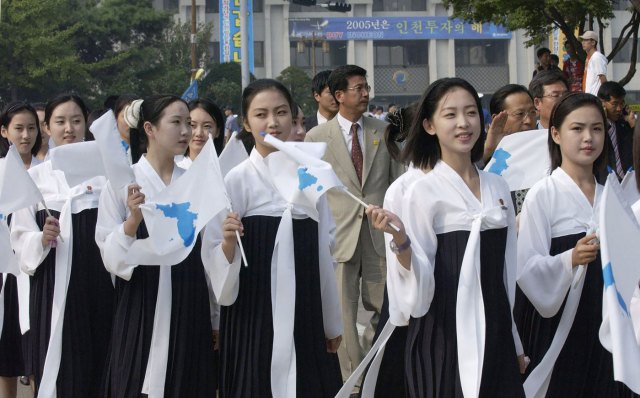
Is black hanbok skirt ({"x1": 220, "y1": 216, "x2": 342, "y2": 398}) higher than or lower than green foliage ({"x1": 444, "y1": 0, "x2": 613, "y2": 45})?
lower

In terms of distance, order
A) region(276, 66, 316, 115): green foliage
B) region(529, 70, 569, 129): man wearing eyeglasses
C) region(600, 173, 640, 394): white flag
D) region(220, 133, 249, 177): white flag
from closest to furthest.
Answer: region(600, 173, 640, 394): white flag < region(220, 133, 249, 177): white flag < region(529, 70, 569, 129): man wearing eyeglasses < region(276, 66, 316, 115): green foliage

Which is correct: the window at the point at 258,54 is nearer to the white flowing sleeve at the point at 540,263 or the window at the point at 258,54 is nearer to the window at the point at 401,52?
the window at the point at 401,52

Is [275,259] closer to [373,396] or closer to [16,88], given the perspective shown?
[373,396]

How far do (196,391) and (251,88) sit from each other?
1423mm

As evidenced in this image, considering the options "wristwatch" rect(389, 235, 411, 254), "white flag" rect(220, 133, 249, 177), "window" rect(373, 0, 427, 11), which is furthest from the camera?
"window" rect(373, 0, 427, 11)

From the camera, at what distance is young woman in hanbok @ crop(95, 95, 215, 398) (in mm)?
5191

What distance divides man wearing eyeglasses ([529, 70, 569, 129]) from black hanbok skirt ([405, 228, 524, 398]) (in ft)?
7.37

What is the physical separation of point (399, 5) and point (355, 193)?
2077 inches

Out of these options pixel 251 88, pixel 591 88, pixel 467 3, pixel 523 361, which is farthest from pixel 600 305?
pixel 467 3

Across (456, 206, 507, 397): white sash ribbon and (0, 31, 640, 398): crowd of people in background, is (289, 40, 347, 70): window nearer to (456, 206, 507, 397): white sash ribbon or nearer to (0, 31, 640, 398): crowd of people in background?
(0, 31, 640, 398): crowd of people in background

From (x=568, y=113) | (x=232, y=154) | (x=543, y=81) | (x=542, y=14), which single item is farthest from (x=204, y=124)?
(x=542, y=14)

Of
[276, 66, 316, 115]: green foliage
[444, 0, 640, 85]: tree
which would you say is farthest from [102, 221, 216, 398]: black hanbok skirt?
[276, 66, 316, 115]: green foliage

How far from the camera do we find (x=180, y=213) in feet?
16.6

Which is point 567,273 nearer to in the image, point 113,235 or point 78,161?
point 113,235
